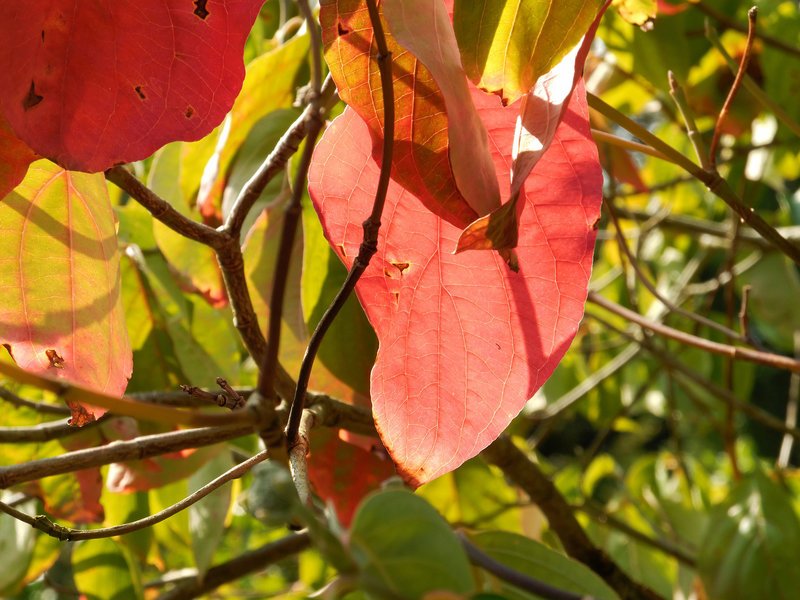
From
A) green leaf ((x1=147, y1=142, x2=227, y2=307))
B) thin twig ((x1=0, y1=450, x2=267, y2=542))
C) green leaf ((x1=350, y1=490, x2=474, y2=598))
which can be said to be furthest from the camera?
green leaf ((x1=147, y1=142, x2=227, y2=307))

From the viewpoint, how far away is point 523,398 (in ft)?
1.01

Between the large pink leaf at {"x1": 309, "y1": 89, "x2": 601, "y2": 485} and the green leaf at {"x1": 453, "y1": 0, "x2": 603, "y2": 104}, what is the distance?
32 millimetres

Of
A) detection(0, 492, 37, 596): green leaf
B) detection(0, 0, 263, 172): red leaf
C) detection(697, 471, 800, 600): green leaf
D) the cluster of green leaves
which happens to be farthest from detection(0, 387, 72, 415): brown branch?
detection(697, 471, 800, 600): green leaf

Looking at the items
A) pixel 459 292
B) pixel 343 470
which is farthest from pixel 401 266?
pixel 343 470

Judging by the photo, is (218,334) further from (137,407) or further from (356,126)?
(137,407)

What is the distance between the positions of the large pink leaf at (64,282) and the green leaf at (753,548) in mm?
456

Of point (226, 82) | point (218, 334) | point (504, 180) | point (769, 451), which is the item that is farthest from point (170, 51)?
point (769, 451)

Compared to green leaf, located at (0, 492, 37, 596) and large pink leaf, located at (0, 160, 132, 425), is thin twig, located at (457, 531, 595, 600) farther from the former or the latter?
green leaf, located at (0, 492, 37, 596)

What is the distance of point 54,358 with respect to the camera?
1.11ft

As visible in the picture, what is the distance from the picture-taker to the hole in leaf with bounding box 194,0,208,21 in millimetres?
297

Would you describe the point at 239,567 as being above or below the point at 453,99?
below

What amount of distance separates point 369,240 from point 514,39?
0.09m

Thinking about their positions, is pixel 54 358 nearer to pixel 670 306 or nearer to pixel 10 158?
pixel 10 158

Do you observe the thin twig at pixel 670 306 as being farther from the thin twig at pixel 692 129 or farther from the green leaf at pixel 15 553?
the green leaf at pixel 15 553
